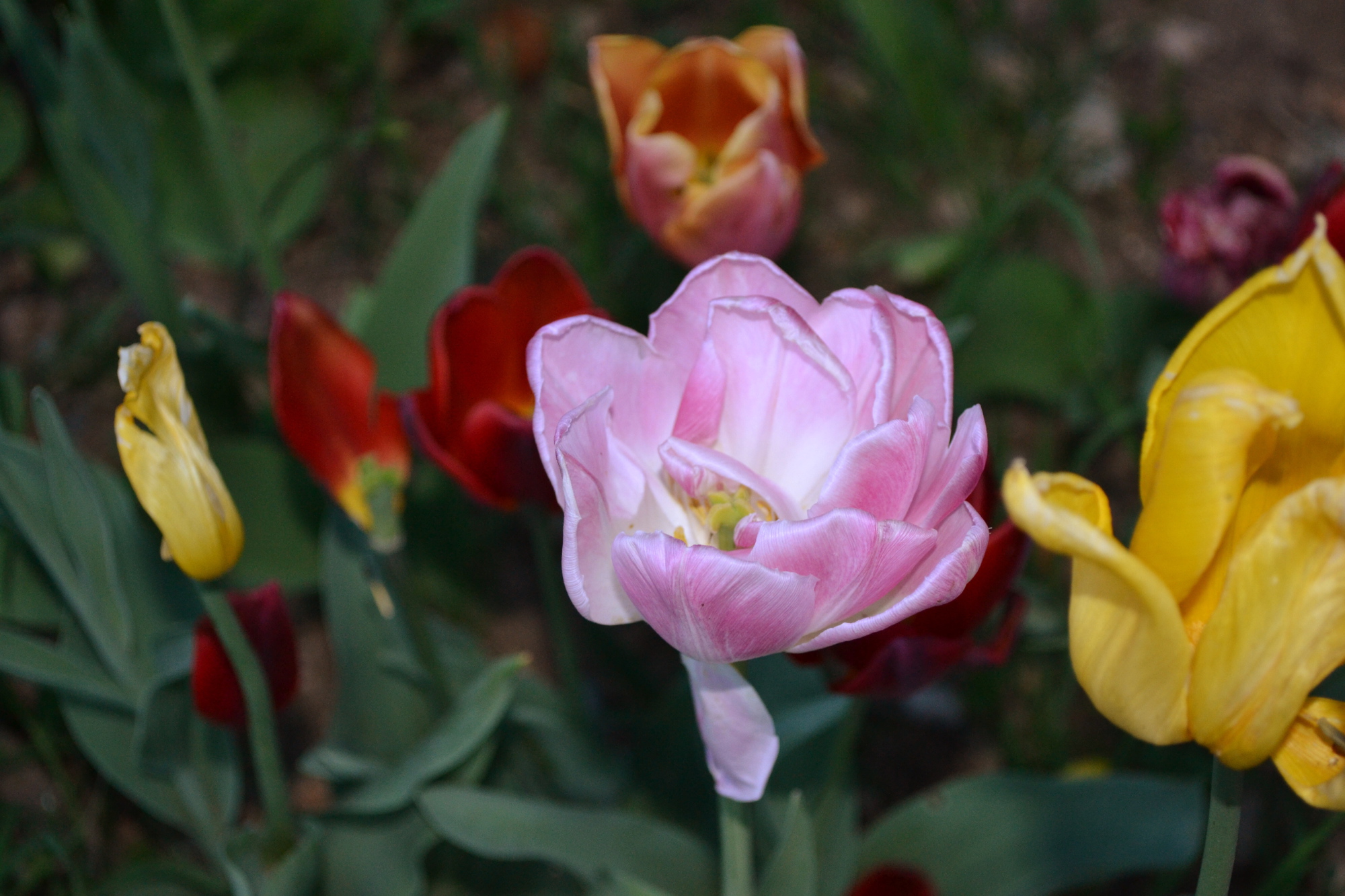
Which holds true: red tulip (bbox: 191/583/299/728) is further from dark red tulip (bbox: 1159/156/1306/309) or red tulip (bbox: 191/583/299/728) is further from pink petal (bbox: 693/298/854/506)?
dark red tulip (bbox: 1159/156/1306/309)

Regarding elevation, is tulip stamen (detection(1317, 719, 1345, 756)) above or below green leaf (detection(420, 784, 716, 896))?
above

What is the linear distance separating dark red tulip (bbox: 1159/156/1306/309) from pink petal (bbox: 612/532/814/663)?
0.80 metres

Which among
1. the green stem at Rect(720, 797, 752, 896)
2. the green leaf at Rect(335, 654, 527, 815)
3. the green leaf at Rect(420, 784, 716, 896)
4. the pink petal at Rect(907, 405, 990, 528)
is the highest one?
the pink petal at Rect(907, 405, 990, 528)

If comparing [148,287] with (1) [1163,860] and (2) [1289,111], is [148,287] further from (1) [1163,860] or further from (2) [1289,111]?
(2) [1289,111]

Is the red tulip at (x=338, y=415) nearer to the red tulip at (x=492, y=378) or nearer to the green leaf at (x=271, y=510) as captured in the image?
the red tulip at (x=492, y=378)

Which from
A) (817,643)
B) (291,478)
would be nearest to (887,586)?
(817,643)

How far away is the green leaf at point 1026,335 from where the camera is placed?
1631 millimetres

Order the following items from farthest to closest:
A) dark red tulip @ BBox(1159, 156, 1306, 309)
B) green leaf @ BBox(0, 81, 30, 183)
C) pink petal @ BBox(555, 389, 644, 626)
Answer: green leaf @ BBox(0, 81, 30, 183) < dark red tulip @ BBox(1159, 156, 1306, 309) < pink petal @ BBox(555, 389, 644, 626)

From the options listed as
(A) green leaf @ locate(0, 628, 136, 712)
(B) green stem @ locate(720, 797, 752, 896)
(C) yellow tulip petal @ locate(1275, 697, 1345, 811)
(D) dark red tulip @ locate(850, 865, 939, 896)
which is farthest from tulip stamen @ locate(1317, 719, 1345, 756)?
(A) green leaf @ locate(0, 628, 136, 712)

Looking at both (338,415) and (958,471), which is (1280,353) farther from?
(338,415)

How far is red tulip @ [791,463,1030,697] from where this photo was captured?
0.77m

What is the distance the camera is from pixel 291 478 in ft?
4.64

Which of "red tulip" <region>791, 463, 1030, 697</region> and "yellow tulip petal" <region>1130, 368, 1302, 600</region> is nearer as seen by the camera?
"yellow tulip petal" <region>1130, 368, 1302, 600</region>

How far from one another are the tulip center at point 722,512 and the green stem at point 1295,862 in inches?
22.0
